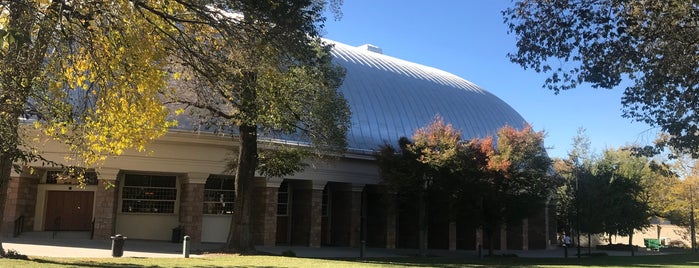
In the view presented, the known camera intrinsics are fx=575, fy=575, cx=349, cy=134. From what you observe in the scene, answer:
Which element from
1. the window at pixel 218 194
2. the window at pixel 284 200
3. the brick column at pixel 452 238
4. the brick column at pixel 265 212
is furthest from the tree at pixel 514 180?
the window at pixel 218 194

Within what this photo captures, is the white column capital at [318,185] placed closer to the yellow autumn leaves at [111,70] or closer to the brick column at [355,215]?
the brick column at [355,215]

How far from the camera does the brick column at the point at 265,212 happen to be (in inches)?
1116

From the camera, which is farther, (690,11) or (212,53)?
(212,53)

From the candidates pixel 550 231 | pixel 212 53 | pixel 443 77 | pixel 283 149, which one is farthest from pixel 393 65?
pixel 212 53

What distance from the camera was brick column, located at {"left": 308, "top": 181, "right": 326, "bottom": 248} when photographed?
98.6 feet

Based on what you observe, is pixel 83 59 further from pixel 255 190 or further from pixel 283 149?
pixel 255 190

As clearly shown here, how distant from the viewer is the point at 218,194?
3003 centimetres

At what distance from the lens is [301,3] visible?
11320 millimetres

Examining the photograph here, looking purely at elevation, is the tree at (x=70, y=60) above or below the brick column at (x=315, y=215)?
above

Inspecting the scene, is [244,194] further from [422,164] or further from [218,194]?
[422,164]

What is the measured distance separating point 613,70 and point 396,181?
55.4 feet

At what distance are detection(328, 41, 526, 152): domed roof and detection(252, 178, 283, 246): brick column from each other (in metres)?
5.56

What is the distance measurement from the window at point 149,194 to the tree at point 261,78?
8426mm

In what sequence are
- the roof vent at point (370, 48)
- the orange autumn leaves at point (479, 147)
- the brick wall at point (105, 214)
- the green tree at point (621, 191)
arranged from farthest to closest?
the roof vent at point (370, 48) < the green tree at point (621, 191) < the orange autumn leaves at point (479, 147) < the brick wall at point (105, 214)
